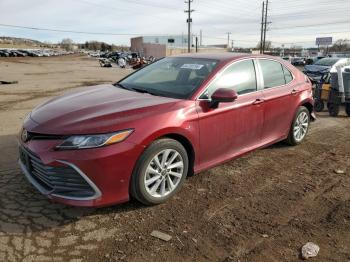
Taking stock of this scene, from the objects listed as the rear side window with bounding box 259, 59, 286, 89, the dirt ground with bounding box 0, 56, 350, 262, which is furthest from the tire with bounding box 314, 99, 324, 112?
the dirt ground with bounding box 0, 56, 350, 262

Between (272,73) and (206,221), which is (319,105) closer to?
(272,73)

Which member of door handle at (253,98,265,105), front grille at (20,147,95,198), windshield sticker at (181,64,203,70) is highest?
windshield sticker at (181,64,203,70)

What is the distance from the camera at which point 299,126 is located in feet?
20.3

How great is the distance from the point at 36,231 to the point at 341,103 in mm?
8261

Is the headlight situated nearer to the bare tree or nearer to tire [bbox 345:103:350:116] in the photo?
tire [bbox 345:103:350:116]

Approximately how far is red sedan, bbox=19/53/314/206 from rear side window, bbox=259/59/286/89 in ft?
0.06

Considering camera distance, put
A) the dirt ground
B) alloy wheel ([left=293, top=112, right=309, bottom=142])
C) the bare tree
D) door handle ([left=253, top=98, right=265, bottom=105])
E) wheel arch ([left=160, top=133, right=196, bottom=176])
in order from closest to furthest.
Answer: 1. the dirt ground
2. wheel arch ([left=160, top=133, right=196, bottom=176])
3. door handle ([left=253, top=98, right=265, bottom=105])
4. alloy wheel ([left=293, top=112, right=309, bottom=142])
5. the bare tree

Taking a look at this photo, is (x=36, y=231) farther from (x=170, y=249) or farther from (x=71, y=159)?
(x=170, y=249)

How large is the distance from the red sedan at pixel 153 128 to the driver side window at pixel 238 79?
14mm

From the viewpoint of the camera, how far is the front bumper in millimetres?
3271

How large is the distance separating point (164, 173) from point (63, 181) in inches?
41.4

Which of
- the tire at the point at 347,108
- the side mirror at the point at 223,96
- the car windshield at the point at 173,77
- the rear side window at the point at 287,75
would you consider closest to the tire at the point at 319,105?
the tire at the point at 347,108

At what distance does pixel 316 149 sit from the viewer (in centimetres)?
613

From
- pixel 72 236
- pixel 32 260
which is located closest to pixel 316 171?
pixel 72 236
